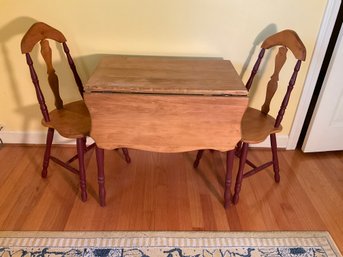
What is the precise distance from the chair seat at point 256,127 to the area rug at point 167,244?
19.6 inches

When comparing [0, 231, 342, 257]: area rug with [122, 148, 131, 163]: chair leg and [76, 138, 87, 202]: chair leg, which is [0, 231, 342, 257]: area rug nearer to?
[76, 138, 87, 202]: chair leg

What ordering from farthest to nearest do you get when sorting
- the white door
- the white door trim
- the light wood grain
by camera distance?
the white door < the white door trim < the light wood grain

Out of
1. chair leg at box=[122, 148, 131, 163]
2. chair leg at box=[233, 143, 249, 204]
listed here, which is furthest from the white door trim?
chair leg at box=[122, 148, 131, 163]

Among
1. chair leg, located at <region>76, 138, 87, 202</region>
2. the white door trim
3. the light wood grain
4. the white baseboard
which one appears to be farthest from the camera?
the white baseboard

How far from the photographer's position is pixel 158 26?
66.8 inches

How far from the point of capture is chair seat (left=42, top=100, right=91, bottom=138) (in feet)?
4.94

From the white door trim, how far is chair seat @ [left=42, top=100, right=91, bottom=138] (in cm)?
141

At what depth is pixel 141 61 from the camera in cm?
164

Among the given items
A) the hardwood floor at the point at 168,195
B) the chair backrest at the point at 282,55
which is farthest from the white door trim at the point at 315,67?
the chair backrest at the point at 282,55

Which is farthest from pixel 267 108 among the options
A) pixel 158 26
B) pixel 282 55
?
pixel 158 26

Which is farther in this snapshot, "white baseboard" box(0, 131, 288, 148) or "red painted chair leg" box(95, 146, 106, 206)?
"white baseboard" box(0, 131, 288, 148)

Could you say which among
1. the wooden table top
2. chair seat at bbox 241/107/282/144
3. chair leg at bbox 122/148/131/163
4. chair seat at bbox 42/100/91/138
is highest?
the wooden table top

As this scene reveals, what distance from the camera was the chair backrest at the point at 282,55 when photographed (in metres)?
1.44

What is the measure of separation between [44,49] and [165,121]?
80 centimetres
